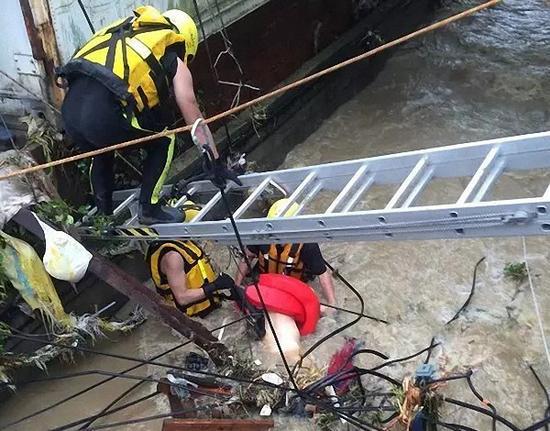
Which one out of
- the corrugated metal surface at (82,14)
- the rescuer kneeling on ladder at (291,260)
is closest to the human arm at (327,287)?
the rescuer kneeling on ladder at (291,260)

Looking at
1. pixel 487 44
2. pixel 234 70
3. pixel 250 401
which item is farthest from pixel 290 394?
pixel 487 44

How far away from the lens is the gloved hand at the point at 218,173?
458 cm

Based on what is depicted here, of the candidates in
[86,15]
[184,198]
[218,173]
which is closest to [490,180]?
[218,173]

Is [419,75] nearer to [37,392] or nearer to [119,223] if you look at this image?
[119,223]

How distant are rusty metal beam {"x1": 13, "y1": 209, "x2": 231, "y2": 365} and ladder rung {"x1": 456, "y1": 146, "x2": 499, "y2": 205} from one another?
222 cm

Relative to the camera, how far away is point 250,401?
505cm

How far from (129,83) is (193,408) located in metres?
2.25

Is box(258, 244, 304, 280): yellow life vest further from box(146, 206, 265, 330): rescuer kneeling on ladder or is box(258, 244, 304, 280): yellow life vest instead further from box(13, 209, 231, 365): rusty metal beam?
box(13, 209, 231, 365): rusty metal beam

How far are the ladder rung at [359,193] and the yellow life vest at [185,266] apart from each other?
1791 millimetres

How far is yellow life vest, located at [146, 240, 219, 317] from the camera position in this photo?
560 centimetres

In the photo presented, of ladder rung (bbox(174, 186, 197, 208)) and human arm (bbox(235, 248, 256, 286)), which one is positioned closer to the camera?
ladder rung (bbox(174, 186, 197, 208))

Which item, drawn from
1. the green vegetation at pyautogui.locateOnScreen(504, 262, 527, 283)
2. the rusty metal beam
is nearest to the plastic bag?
the rusty metal beam

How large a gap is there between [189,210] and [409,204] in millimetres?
2161

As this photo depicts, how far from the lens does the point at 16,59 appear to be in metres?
5.55
